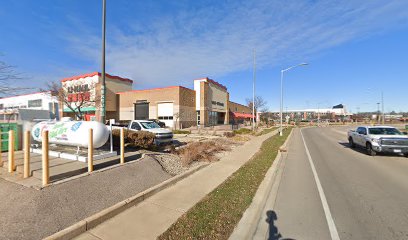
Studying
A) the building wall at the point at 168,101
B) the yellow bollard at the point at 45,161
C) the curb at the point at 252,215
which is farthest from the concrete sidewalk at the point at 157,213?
the building wall at the point at 168,101

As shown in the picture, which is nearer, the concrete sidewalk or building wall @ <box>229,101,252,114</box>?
the concrete sidewalk

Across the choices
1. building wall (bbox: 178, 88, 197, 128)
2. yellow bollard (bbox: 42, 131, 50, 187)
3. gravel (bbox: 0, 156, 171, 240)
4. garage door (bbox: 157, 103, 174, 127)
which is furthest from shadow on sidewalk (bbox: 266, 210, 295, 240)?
garage door (bbox: 157, 103, 174, 127)

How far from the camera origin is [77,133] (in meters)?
7.80

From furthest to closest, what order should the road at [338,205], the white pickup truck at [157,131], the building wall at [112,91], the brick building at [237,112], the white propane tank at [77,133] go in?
the brick building at [237,112] → the building wall at [112,91] → the white pickup truck at [157,131] → the white propane tank at [77,133] → the road at [338,205]

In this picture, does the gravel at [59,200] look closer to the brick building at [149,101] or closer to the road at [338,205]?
the road at [338,205]

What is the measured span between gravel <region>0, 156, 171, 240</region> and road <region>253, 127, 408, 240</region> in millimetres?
3509

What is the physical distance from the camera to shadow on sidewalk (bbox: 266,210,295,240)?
378 cm

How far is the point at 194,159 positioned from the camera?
10.1m

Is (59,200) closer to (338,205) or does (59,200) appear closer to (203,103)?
(338,205)

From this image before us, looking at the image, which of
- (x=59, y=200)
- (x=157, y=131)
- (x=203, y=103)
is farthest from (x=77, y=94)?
(x=59, y=200)

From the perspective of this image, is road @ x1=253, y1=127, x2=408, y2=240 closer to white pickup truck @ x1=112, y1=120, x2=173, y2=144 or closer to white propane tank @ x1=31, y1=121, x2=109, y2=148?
white propane tank @ x1=31, y1=121, x2=109, y2=148

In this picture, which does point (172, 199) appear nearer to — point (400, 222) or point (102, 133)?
point (102, 133)

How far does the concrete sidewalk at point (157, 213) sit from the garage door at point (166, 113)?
31.9 meters

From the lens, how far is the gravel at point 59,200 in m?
3.79
